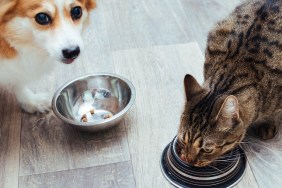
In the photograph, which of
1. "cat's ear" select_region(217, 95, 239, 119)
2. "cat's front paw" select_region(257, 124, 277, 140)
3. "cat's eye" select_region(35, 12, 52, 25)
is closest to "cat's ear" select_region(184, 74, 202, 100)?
"cat's ear" select_region(217, 95, 239, 119)

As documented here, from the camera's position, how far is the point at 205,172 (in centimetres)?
184

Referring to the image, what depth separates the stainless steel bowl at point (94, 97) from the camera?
2189 millimetres

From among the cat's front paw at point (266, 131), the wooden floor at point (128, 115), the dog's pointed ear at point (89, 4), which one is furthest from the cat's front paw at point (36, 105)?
the cat's front paw at point (266, 131)

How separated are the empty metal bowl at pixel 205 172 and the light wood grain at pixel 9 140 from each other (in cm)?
68

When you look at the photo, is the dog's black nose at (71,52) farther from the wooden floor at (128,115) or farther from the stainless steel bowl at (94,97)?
the wooden floor at (128,115)

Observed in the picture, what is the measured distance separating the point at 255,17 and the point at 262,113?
41 centimetres

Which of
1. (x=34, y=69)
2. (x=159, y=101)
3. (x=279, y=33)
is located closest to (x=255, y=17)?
(x=279, y=33)

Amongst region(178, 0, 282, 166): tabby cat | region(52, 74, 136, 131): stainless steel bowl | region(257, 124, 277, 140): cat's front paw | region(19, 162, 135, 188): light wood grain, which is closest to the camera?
region(178, 0, 282, 166): tabby cat

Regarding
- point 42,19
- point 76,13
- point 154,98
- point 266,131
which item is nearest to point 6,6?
point 42,19

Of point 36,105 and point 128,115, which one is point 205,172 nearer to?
point 128,115

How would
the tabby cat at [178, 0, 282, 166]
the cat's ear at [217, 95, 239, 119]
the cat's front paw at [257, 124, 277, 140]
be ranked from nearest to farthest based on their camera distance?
the cat's ear at [217, 95, 239, 119], the tabby cat at [178, 0, 282, 166], the cat's front paw at [257, 124, 277, 140]

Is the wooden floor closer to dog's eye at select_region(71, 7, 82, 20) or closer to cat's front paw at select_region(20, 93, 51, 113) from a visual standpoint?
cat's front paw at select_region(20, 93, 51, 113)

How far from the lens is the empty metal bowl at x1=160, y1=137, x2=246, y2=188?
1.84 metres

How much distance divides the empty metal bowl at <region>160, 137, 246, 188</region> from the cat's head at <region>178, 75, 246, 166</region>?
86 millimetres
